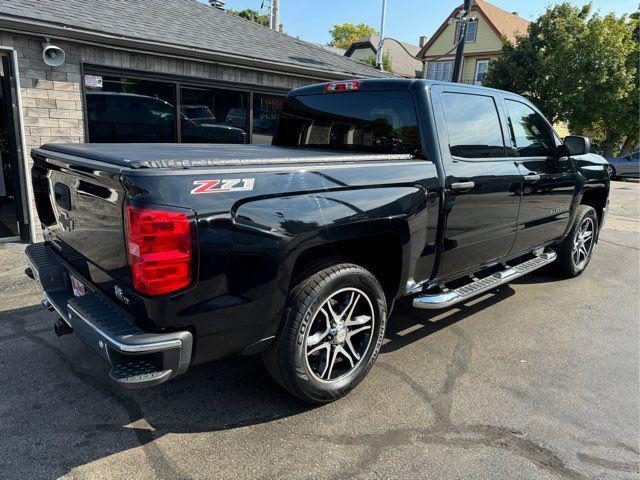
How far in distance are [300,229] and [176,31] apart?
21.8 ft

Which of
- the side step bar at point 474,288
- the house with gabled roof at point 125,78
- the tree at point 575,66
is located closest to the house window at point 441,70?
the tree at point 575,66

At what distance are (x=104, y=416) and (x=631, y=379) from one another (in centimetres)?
366

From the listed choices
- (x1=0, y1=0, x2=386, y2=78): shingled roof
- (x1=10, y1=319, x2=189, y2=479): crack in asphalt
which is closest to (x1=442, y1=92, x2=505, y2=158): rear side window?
(x1=10, y1=319, x2=189, y2=479): crack in asphalt

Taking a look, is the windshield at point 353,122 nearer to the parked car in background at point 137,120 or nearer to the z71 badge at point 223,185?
the z71 badge at point 223,185

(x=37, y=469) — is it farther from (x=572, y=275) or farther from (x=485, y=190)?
(x=572, y=275)

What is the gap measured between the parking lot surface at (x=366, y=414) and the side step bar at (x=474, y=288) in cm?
46

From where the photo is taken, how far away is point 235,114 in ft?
28.1

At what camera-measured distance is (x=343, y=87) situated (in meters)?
3.93

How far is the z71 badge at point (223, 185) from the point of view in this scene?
7.28 feet

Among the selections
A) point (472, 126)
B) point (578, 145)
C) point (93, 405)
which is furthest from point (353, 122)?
point (93, 405)

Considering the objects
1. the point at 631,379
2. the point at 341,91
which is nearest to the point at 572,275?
the point at 631,379

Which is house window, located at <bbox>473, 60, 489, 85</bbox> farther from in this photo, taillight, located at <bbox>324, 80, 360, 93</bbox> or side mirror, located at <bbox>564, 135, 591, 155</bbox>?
taillight, located at <bbox>324, 80, 360, 93</bbox>

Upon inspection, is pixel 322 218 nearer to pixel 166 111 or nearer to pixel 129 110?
pixel 129 110

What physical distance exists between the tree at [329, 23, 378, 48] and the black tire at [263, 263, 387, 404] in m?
79.7
